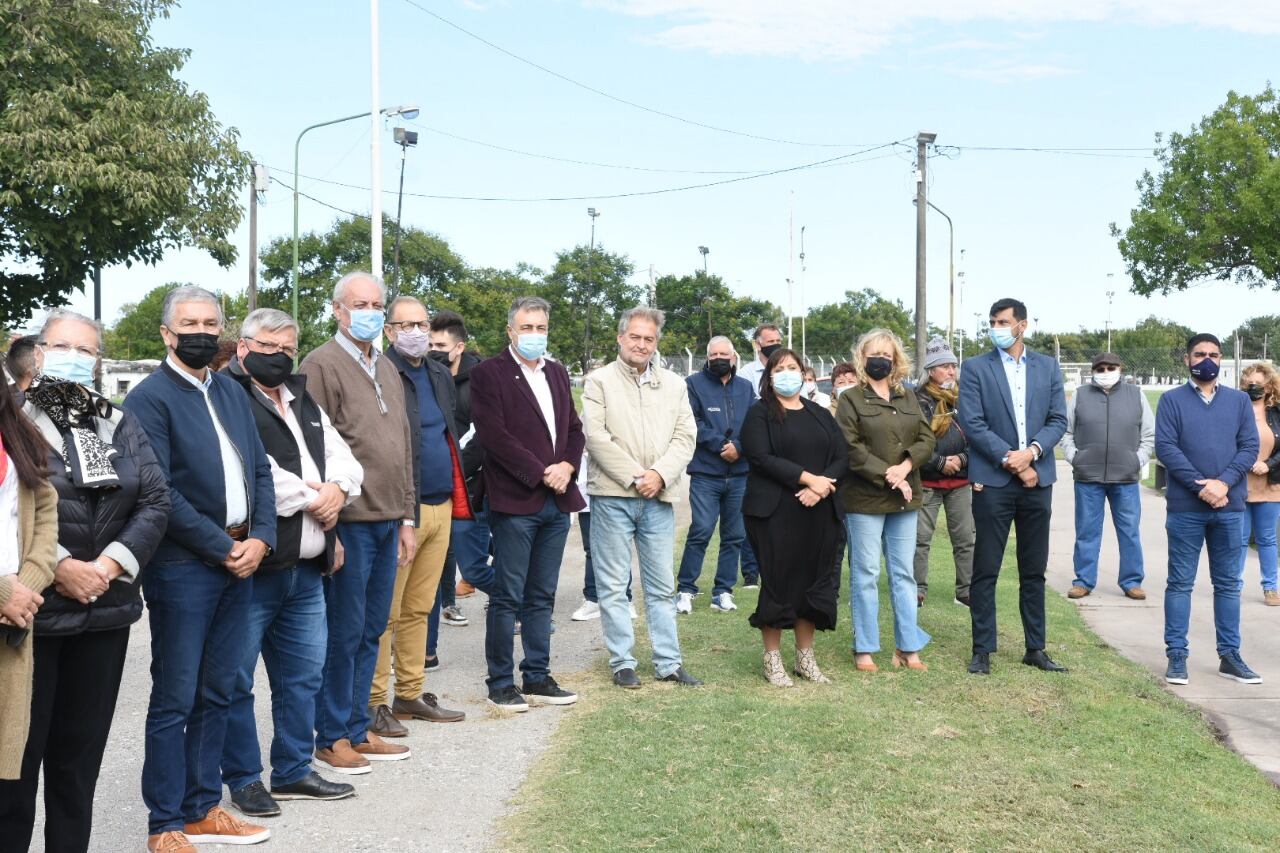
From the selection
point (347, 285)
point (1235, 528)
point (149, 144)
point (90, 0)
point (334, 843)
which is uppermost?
point (90, 0)

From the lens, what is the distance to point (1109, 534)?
1435 centimetres

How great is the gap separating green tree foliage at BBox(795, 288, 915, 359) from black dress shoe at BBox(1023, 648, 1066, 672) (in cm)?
9369

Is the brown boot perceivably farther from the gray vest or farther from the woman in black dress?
the gray vest

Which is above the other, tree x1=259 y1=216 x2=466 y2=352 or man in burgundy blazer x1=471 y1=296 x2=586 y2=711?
Result: tree x1=259 y1=216 x2=466 y2=352

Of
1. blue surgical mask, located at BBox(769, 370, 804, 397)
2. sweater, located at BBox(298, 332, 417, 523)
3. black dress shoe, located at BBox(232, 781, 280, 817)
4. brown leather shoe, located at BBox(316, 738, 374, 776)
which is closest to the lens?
black dress shoe, located at BBox(232, 781, 280, 817)

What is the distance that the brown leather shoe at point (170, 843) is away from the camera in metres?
4.32

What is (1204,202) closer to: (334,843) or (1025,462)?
(1025,462)

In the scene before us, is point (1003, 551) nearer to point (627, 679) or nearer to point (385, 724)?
point (627, 679)

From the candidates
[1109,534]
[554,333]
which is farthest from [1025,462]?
[554,333]

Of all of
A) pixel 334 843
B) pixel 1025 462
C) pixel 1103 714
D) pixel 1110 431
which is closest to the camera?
pixel 334 843

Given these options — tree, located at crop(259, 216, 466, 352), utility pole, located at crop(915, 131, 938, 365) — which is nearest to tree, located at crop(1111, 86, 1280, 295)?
utility pole, located at crop(915, 131, 938, 365)

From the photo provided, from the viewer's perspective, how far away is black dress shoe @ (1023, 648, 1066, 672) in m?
7.47

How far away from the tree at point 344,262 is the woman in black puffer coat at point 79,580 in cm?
7869

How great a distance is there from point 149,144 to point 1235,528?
19951mm
